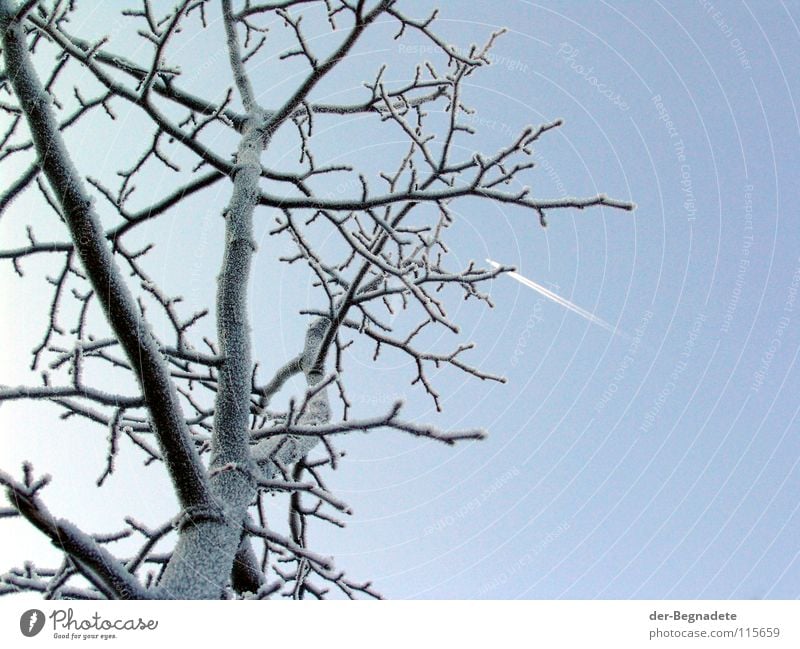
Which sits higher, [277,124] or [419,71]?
[419,71]

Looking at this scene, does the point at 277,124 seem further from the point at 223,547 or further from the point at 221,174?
the point at 223,547

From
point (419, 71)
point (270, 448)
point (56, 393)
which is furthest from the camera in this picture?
point (419, 71)

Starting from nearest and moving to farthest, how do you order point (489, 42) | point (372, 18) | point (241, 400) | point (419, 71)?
point (241, 400) → point (372, 18) → point (489, 42) → point (419, 71)

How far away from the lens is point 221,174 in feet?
7.08

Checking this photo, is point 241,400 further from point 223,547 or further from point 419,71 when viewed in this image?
point 419,71

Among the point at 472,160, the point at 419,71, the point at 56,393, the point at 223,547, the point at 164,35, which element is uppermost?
the point at 419,71

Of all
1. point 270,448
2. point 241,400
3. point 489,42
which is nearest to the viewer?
point 241,400

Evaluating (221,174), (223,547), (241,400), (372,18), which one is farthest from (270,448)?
(372,18)

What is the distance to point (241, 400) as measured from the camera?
1660mm
